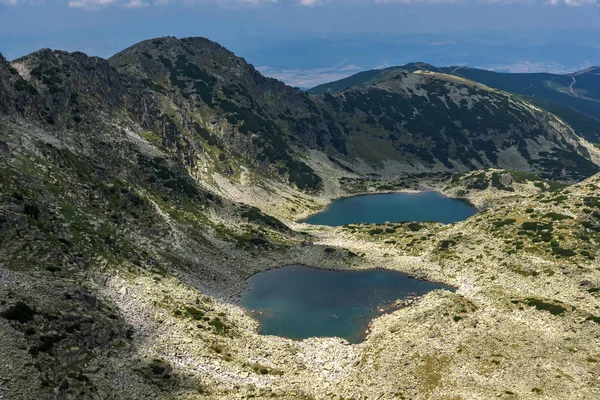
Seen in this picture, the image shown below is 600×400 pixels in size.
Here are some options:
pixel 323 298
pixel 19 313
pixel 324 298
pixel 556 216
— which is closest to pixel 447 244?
pixel 556 216

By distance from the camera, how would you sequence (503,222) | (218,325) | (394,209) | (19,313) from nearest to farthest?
(19,313) → (218,325) → (503,222) → (394,209)

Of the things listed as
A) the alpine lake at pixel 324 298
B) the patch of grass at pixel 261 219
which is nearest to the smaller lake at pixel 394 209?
the patch of grass at pixel 261 219

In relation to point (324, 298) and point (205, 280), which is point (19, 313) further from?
point (324, 298)

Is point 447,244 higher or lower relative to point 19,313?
lower

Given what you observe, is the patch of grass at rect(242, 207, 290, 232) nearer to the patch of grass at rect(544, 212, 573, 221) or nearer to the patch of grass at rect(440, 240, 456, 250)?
the patch of grass at rect(440, 240, 456, 250)

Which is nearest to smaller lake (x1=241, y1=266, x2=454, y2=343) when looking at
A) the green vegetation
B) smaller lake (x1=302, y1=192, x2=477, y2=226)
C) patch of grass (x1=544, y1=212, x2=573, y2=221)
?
patch of grass (x1=544, y1=212, x2=573, y2=221)

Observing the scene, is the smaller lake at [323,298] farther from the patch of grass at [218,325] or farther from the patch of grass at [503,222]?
the patch of grass at [503,222]
